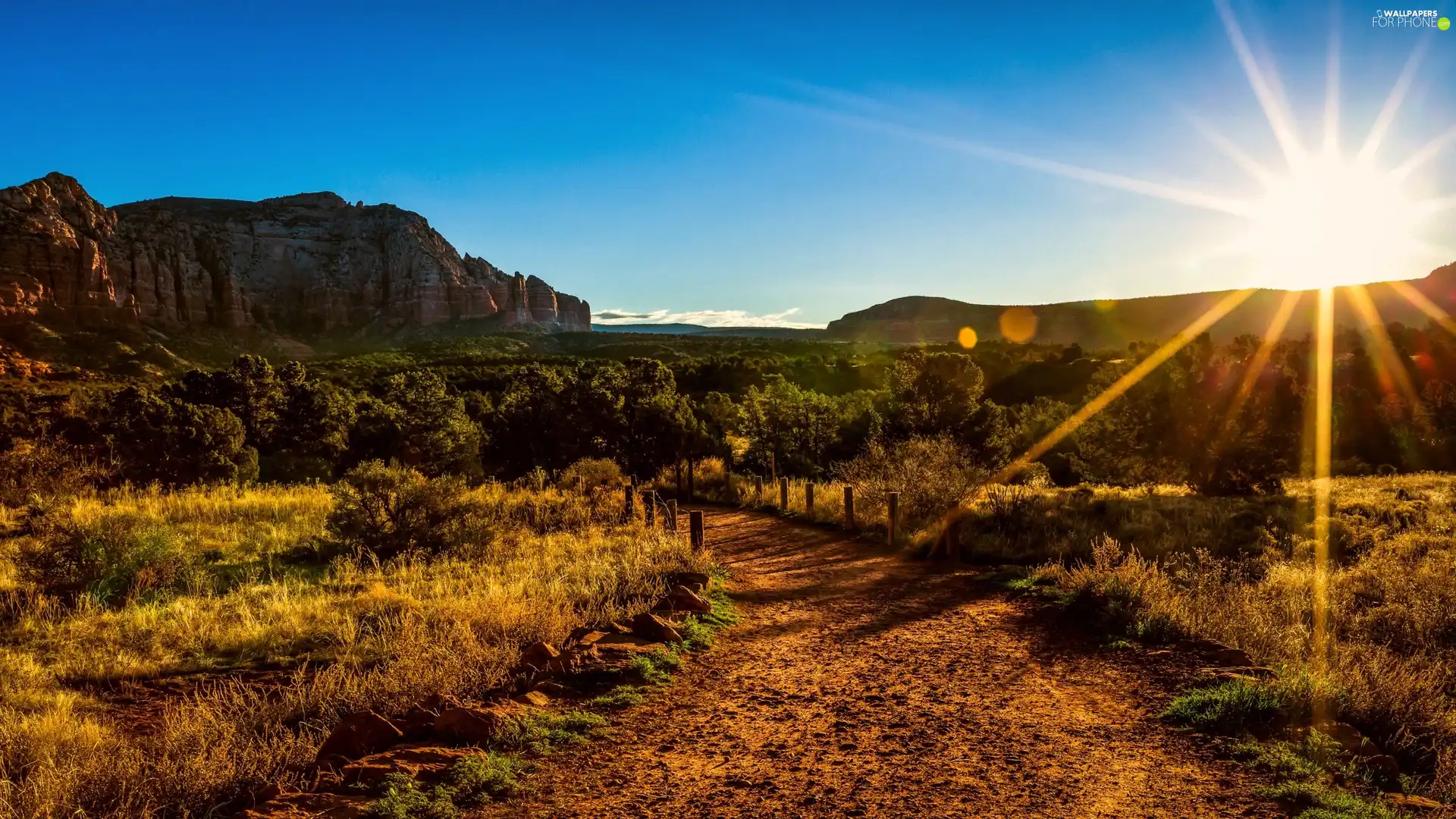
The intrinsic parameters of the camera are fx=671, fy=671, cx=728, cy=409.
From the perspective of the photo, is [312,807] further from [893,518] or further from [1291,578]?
[1291,578]

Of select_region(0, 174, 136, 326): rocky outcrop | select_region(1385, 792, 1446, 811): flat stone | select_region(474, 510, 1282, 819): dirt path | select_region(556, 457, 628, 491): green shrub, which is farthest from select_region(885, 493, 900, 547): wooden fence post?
select_region(0, 174, 136, 326): rocky outcrop

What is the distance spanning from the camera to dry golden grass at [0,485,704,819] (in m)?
4.29

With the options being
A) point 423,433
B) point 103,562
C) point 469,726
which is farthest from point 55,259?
point 469,726

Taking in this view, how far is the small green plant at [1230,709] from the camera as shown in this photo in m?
5.15

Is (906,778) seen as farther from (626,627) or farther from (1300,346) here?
(1300,346)

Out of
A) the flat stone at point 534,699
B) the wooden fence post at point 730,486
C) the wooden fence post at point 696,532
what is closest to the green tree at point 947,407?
the wooden fence post at point 730,486

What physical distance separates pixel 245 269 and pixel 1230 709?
156181mm

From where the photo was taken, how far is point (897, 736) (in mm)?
5195

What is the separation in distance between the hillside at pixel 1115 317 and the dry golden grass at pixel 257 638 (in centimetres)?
9838

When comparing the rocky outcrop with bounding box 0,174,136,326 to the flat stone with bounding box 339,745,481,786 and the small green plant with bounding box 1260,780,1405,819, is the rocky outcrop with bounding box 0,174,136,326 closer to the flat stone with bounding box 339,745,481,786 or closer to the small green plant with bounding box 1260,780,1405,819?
the flat stone with bounding box 339,745,481,786

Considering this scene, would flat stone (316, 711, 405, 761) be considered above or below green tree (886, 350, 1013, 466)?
below

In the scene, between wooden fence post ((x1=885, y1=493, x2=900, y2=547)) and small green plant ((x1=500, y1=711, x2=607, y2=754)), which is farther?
wooden fence post ((x1=885, y1=493, x2=900, y2=547))

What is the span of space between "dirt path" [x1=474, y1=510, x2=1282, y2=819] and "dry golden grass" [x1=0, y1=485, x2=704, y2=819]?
1.82 meters

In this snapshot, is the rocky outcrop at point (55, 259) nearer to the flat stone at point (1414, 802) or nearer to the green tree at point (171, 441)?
the green tree at point (171, 441)
